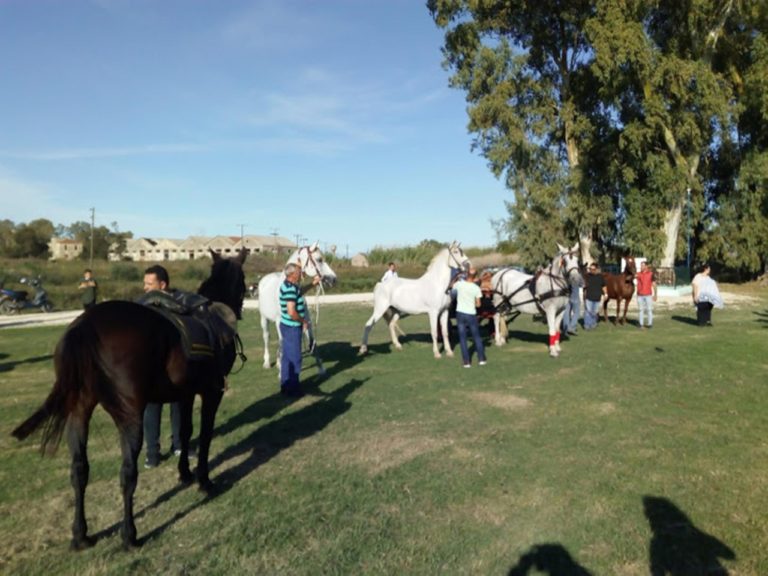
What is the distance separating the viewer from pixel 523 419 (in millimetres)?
7578

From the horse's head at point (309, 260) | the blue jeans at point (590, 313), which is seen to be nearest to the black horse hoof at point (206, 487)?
the horse's head at point (309, 260)

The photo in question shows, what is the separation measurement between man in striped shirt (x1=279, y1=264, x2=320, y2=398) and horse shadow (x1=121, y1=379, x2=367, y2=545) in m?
0.59

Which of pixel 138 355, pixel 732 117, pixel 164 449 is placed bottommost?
pixel 164 449

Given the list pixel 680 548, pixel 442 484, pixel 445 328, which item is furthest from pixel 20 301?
pixel 680 548

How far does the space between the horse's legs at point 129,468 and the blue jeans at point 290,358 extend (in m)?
4.50

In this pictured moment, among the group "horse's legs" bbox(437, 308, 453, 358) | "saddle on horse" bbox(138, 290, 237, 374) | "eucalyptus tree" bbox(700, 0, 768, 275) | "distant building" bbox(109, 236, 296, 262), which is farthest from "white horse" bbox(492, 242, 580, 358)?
"distant building" bbox(109, 236, 296, 262)

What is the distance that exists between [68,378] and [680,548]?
15.0ft

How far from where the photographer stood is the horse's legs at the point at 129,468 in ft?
14.0

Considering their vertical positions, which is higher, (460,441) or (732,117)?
(732,117)

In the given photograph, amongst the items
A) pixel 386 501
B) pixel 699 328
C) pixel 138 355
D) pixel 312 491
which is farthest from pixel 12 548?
pixel 699 328

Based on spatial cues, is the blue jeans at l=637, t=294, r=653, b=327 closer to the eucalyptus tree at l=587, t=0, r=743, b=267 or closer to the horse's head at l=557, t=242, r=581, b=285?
the horse's head at l=557, t=242, r=581, b=285

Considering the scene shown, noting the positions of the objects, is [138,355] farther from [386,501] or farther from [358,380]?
[358,380]

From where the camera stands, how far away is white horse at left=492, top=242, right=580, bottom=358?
12852 millimetres

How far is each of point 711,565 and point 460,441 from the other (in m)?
3.09
